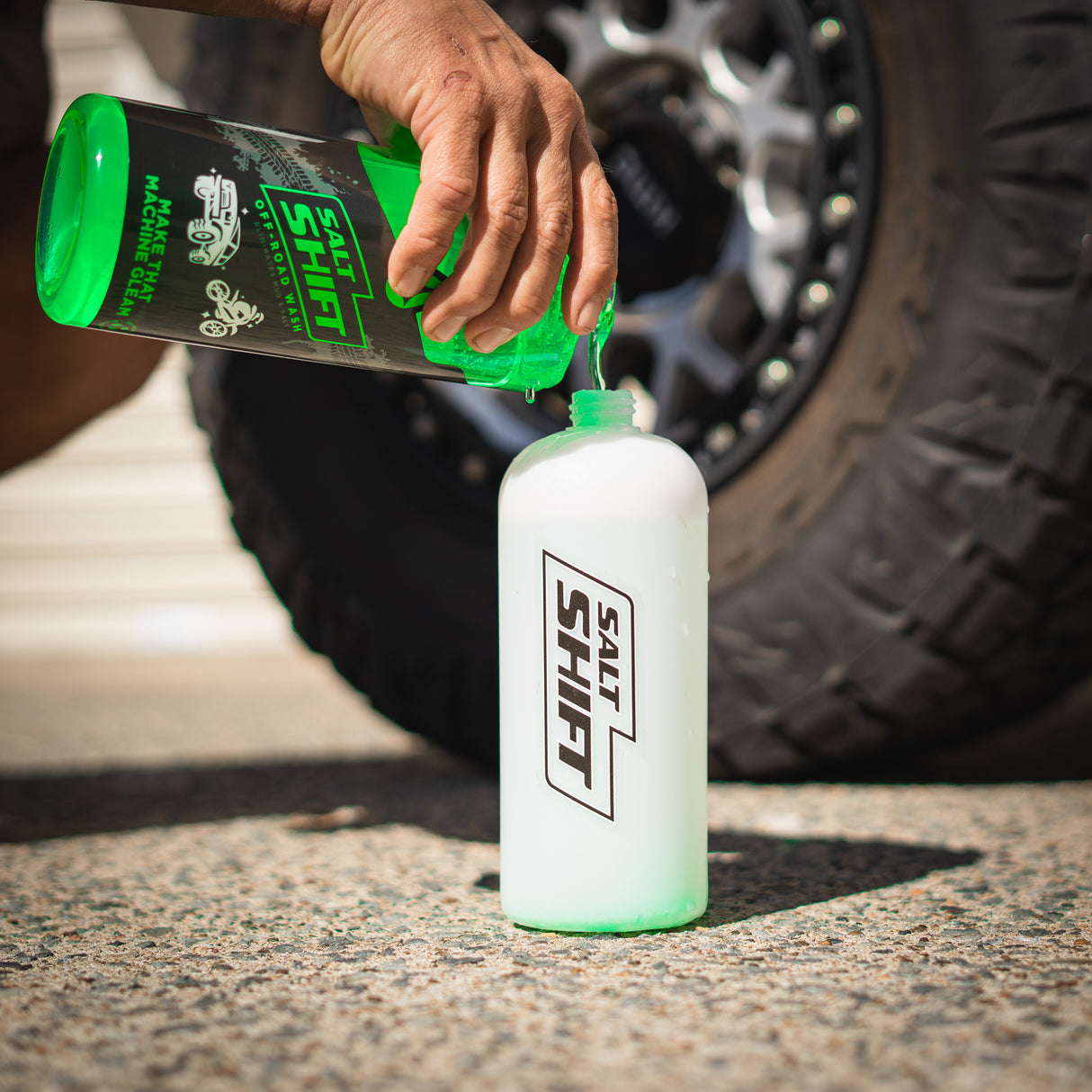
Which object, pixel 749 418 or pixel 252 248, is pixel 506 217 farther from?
pixel 749 418

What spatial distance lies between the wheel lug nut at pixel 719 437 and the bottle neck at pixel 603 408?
563 millimetres

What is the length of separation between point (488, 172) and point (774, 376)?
62 centimetres

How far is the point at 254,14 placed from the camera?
3.04ft

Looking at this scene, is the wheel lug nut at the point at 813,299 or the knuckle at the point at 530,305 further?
the wheel lug nut at the point at 813,299

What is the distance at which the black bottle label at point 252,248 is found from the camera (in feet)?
2.65

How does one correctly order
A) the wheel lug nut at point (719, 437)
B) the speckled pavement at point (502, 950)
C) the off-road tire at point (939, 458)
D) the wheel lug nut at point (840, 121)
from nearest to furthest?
the speckled pavement at point (502, 950), the off-road tire at point (939, 458), the wheel lug nut at point (840, 121), the wheel lug nut at point (719, 437)

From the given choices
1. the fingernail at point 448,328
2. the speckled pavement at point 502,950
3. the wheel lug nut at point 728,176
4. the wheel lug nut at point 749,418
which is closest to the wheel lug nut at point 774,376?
the wheel lug nut at point 749,418

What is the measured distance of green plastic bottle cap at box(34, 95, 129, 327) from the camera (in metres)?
0.80

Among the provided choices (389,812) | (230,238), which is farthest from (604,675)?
(389,812)

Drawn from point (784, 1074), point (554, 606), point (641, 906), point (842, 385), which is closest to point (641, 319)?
point (842, 385)

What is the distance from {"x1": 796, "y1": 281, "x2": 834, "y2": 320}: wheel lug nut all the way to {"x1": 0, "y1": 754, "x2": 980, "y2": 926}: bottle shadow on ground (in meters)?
0.59

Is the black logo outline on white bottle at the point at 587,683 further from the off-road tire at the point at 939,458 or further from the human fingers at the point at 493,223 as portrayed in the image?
the off-road tire at the point at 939,458

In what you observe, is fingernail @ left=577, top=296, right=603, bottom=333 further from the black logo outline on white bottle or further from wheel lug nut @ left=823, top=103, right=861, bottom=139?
wheel lug nut @ left=823, top=103, right=861, bottom=139

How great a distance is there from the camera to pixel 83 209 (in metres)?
0.81
